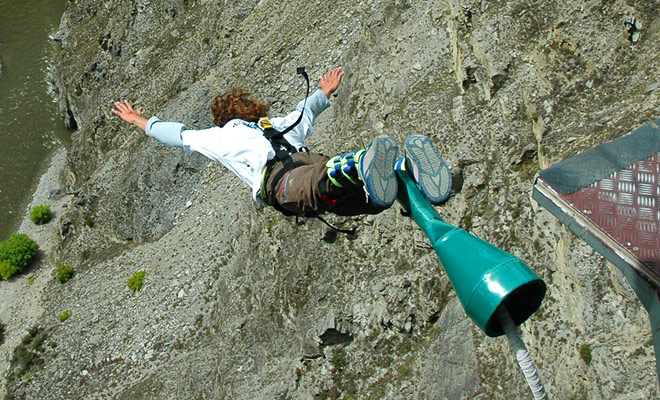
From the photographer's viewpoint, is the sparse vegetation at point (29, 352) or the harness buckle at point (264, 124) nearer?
the harness buckle at point (264, 124)

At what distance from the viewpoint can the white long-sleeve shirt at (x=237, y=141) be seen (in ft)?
26.9

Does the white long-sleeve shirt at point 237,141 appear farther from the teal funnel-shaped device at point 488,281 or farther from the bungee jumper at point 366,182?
the teal funnel-shaped device at point 488,281

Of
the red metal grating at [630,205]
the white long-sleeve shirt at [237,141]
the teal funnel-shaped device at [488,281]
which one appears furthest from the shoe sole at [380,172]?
the red metal grating at [630,205]

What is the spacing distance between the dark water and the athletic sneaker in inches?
1357

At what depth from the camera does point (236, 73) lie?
24.1m

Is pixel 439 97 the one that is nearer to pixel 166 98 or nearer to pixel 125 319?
pixel 125 319

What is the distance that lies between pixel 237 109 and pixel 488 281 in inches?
194

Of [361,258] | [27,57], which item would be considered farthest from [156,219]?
[27,57]

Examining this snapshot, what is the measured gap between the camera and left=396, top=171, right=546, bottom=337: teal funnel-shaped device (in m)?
4.84

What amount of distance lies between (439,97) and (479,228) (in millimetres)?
3899

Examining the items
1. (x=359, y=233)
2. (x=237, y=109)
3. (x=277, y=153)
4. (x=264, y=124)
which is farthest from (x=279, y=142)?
(x=359, y=233)

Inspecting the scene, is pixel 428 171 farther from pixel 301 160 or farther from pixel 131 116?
pixel 131 116

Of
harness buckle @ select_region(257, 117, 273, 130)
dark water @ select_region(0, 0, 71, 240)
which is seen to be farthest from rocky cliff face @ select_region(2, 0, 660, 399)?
dark water @ select_region(0, 0, 71, 240)

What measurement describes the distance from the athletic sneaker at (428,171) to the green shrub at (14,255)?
3002 centimetres
